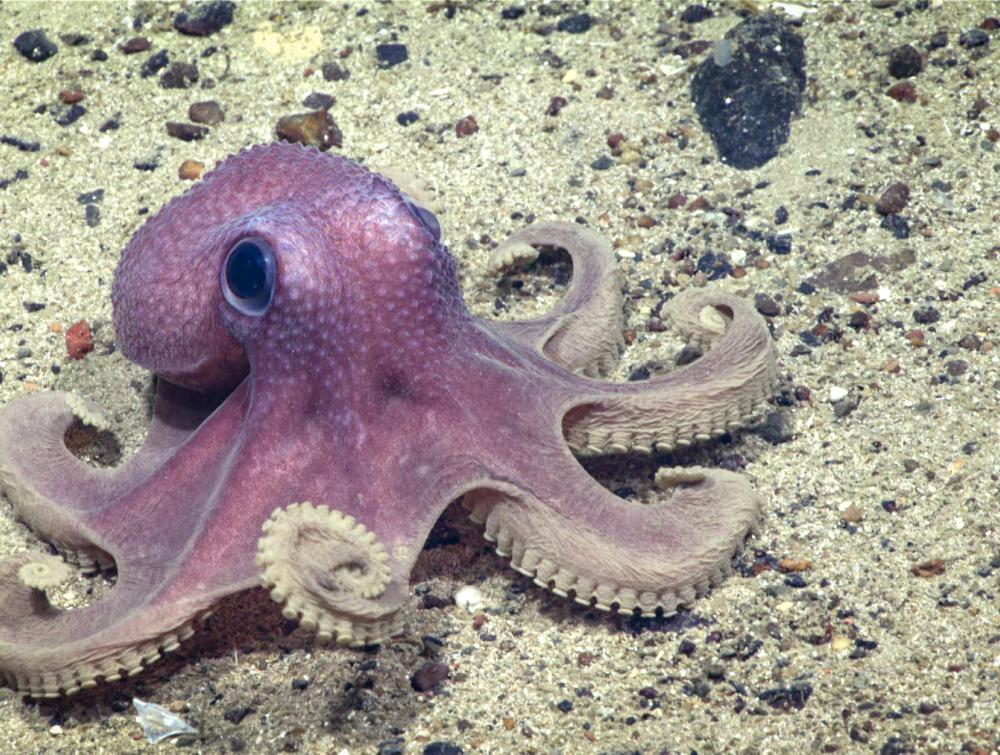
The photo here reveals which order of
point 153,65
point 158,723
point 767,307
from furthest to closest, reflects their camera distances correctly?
point 153,65
point 767,307
point 158,723

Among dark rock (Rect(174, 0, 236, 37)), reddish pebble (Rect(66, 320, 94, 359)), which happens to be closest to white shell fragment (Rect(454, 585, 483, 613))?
reddish pebble (Rect(66, 320, 94, 359))

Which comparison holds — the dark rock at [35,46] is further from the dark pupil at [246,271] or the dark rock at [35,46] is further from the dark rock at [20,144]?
the dark pupil at [246,271]

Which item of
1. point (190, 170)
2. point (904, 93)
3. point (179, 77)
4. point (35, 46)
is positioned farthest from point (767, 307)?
point (35, 46)

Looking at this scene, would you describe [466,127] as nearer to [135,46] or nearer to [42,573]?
[135,46]

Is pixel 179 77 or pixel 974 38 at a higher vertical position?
pixel 974 38

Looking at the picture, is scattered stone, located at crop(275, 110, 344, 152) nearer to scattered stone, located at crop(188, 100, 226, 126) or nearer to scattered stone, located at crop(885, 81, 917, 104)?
scattered stone, located at crop(188, 100, 226, 126)

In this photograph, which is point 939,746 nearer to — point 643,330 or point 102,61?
point 643,330

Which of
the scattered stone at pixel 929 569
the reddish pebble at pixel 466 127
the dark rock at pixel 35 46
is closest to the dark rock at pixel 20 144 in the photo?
the dark rock at pixel 35 46
